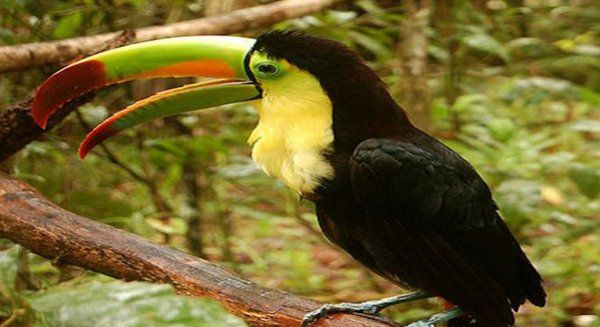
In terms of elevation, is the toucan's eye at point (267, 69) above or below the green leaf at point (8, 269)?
above

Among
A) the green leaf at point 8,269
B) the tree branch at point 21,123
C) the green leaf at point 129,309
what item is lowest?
the green leaf at point 8,269

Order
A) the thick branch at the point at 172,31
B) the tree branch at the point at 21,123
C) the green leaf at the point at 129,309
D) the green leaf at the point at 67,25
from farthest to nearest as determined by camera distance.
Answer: the green leaf at the point at 67,25 < the thick branch at the point at 172,31 < the tree branch at the point at 21,123 < the green leaf at the point at 129,309

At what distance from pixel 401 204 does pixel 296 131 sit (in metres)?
0.26

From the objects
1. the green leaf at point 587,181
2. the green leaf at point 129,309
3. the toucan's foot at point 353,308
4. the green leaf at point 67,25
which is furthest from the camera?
the green leaf at point 67,25

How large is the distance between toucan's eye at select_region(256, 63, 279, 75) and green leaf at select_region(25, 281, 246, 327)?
0.97 meters

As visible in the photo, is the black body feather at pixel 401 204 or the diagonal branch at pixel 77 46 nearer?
the black body feather at pixel 401 204

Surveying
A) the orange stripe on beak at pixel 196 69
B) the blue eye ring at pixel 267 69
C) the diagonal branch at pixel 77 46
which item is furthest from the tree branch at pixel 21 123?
the blue eye ring at pixel 267 69

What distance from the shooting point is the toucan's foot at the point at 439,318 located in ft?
5.54

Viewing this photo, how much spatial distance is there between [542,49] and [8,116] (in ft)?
9.73

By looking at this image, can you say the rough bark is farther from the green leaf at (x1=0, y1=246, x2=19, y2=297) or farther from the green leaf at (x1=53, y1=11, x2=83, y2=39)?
the green leaf at (x1=0, y1=246, x2=19, y2=297)

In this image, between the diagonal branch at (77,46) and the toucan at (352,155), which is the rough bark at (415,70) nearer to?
the diagonal branch at (77,46)

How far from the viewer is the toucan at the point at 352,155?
65.3 inches

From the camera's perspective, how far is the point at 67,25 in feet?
9.05

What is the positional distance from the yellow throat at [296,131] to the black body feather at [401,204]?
0.02 meters
